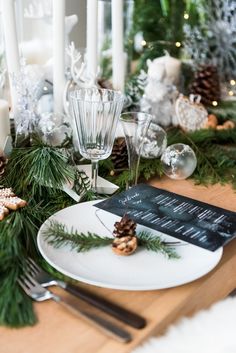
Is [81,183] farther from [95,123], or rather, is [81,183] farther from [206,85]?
[206,85]

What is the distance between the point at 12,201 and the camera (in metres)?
0.72

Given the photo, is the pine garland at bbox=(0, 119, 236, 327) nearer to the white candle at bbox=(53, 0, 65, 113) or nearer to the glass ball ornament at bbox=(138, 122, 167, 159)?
the glass ball ornament at bbox=(138, 122, 167, 159)

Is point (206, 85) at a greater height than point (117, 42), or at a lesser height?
lesser

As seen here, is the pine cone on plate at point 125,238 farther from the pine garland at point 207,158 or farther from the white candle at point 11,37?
the white candle at point 11,37

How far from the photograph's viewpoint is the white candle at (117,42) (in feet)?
3.46

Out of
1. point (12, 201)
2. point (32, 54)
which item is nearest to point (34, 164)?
point (12, 201)

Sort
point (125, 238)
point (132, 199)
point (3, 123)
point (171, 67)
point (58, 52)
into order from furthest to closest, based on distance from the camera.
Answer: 1. point (171, 67)
2. point (58, 52)
3. point (3, 123)
4. point (132, 199)
5. point (125, 238)

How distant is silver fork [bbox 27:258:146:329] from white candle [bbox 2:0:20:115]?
449 millimetres

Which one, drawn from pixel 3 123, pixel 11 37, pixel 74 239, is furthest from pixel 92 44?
pixel 74 239

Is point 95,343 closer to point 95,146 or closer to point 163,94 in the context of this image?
point 95,146

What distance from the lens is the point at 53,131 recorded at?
928mm

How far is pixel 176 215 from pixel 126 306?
196 millimetres

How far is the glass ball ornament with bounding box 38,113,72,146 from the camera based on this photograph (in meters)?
0.92

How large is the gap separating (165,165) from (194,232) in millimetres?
253
